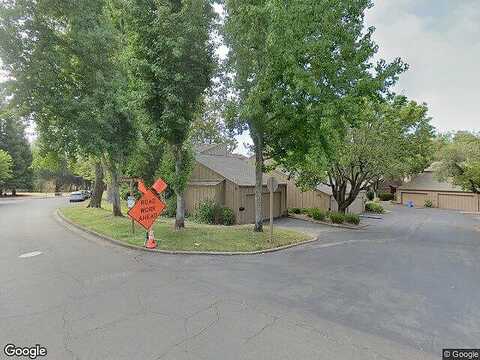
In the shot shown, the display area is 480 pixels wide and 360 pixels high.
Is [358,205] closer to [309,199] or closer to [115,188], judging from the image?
[309,199]

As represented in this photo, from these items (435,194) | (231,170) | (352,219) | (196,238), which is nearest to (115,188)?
(231,170)

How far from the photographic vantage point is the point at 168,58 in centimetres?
1216

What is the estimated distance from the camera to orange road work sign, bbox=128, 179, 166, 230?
11.0m

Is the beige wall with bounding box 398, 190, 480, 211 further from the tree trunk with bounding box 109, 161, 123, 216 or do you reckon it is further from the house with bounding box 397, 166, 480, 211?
the tree trunk with bounding box 109, 161, 123, 216

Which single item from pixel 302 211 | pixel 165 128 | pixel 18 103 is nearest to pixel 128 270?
pixel 165 128

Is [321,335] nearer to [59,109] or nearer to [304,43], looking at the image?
[304,43]

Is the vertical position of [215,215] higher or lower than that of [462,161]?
lower

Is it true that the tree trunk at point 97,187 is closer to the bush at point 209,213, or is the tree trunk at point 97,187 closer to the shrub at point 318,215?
the bush at point 209,213

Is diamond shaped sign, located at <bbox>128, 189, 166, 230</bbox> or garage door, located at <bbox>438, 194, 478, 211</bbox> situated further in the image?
garage door, located at <bbox>438, 194, 478, 211</bbox>

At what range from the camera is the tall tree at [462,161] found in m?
28.8

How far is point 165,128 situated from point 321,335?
396 inches

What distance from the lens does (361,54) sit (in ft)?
42.2

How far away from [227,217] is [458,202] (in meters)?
38.1

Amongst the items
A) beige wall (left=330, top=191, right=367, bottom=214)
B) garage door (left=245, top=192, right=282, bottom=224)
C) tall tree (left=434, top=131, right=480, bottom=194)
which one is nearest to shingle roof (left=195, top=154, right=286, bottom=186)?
garage door (left=245, top=192, right=282, bottom=224)
